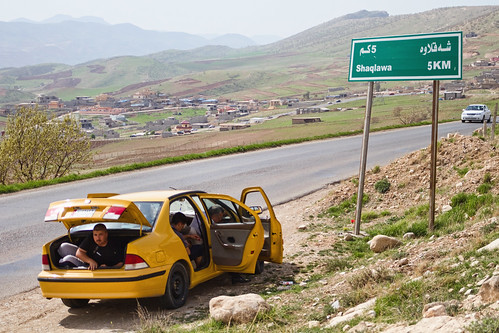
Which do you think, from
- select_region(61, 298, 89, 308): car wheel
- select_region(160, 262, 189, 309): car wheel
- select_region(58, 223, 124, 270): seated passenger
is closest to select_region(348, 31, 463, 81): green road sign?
select_region(160, 262, 189, 309): car wheel

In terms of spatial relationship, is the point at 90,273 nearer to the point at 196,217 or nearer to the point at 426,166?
the point at 196,217

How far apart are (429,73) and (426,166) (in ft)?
15.9

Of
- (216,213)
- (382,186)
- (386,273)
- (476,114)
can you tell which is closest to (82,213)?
(216,213)

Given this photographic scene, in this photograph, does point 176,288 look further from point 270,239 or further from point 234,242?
point 270,239

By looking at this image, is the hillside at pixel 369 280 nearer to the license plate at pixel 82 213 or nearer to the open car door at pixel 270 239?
the open car door at pixel 270 239

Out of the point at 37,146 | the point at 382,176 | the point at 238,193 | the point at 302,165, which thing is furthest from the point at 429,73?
the point at 37,146

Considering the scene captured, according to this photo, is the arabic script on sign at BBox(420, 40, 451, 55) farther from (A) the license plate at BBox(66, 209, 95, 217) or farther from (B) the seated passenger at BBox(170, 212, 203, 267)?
(A) the license plate at BBox(66, 209, 95, 217)

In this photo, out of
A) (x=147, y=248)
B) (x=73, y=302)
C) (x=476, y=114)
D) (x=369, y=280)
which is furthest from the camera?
(x=476, y=114)

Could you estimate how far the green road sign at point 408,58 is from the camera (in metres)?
9.93

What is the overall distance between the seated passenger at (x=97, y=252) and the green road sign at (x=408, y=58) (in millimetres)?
5513

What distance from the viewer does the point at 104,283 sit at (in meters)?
7.30

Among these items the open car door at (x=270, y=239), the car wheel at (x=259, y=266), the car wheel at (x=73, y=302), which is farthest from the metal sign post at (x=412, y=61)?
the car wheel at (x=73, y=302)

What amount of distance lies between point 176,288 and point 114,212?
51.7 inches

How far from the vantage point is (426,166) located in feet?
48.2
